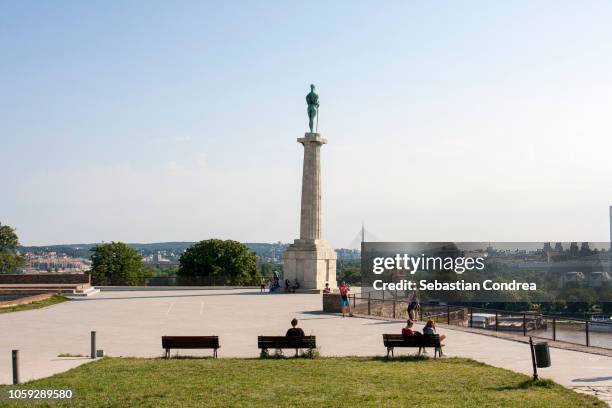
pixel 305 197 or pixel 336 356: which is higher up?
pixel 305 197

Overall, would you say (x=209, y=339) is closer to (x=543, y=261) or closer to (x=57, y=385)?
(x=57, y=385)

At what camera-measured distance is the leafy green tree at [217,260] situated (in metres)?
70.9

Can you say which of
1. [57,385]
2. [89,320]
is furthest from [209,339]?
[89,320]

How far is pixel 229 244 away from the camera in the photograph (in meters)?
72.9

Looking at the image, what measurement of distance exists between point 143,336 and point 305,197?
88.2 ft

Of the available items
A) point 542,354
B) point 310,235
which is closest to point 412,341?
point 542,354

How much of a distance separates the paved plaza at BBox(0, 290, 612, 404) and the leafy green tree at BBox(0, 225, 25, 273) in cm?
3413

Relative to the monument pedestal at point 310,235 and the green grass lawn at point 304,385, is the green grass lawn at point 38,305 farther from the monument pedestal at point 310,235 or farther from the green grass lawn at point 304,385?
the green grass lawn at point 304,385

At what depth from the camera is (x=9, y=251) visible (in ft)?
229

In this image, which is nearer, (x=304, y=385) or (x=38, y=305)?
(x=304, y=385)

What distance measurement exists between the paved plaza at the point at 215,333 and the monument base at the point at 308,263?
325 inches

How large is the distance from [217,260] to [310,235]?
2543cm

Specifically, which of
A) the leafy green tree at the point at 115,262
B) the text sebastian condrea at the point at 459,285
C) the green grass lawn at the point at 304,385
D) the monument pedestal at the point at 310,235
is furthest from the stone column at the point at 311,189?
the leafy green tree at the point at 115,262

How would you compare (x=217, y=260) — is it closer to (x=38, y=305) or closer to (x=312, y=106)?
(x=312, y=106)
